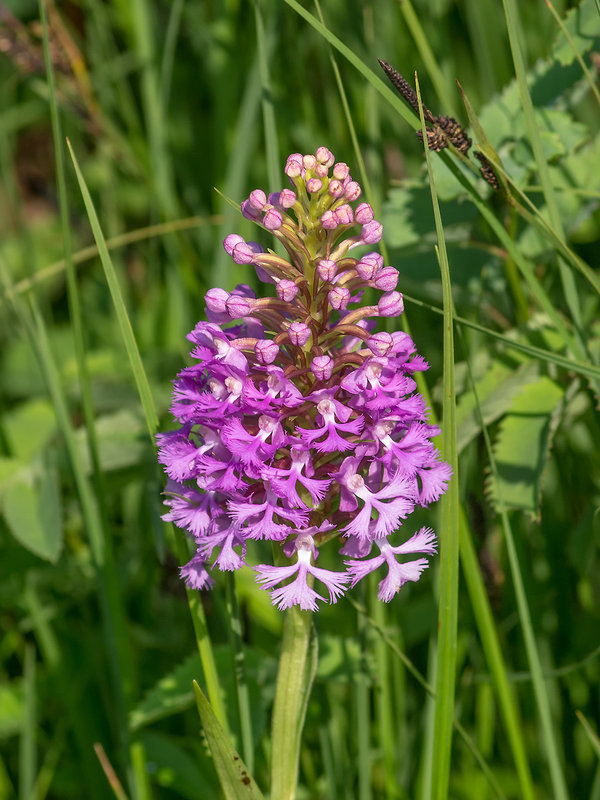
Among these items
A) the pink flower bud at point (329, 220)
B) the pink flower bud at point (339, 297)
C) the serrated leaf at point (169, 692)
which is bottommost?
the serrated leaf at point (169, 692)

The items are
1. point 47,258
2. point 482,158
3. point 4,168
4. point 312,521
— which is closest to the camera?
point 312,521

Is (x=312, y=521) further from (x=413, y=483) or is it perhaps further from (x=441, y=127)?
(x=441, y=127)

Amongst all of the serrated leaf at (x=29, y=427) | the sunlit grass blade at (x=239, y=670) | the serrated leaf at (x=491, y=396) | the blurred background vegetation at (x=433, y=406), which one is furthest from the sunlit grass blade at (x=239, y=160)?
the sunlit grass blade at (x=239, y=670)

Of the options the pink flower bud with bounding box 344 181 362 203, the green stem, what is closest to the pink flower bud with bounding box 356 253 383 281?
the pink flower bud with bounding box 344 181 362 203

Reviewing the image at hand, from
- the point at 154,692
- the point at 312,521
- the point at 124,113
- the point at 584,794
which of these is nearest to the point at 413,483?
the point at 312,521

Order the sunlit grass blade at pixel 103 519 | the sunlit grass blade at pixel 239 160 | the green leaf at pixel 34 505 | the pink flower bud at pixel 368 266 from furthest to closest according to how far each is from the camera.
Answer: the sunlit grass blade at pixel 239 160 < the green leaf at pixel 34 505 < the sunlit grass blade at pixel 103 519 < the pink flower bud at pixel 368 266

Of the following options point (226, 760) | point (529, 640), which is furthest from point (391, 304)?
point (226, 760)

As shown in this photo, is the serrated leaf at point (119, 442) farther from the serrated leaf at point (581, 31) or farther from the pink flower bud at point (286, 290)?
the serrated leaf at point (581, 31)
